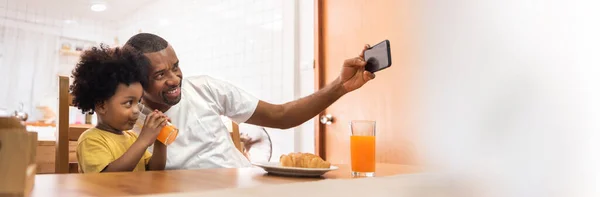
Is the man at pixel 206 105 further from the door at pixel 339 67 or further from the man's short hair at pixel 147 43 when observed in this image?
the door at pixel 339 67

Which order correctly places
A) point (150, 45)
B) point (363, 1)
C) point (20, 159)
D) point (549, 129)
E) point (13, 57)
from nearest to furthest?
point (20, 159) < point (549, 129) < point (150, 45) < point (363, 1) < point (13, 57)

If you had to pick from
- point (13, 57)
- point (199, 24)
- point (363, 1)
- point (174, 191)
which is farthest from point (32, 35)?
point (174, 191)

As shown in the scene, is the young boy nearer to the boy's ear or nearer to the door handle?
the boy's ear

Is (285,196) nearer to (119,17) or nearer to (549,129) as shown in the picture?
(549,129)

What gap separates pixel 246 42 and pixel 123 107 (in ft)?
4.64

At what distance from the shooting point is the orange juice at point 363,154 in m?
0.69

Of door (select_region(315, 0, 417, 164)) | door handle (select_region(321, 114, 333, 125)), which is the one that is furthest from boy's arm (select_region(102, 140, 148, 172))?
door handle (select_region(321, 114, 333, 125))

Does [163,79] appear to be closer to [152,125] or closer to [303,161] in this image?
[152,125]

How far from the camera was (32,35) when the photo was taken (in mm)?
2389

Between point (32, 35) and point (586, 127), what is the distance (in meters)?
2.61

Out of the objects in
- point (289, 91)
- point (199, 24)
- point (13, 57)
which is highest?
point (199, 24)

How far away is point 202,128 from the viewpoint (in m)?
1.03

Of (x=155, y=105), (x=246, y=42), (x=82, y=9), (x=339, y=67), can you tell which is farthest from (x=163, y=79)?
(x=82, y=9)

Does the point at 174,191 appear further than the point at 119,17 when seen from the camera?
No
